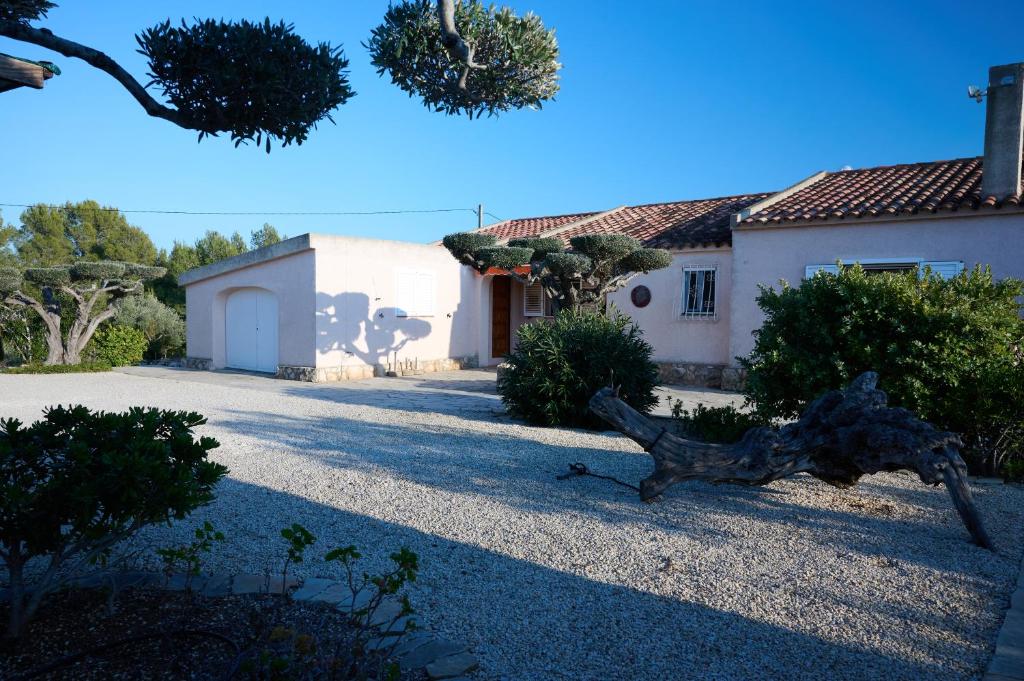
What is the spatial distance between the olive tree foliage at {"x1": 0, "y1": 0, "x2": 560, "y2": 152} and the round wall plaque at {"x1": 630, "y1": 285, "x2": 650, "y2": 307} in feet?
34.9

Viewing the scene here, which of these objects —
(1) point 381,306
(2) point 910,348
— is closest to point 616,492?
(2) point 910,348

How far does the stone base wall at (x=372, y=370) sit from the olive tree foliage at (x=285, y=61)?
1056 cm

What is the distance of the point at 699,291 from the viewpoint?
44.1ft

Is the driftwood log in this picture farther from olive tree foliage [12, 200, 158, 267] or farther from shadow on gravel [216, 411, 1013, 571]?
olive tree foliage [12, 200, 158, 267]

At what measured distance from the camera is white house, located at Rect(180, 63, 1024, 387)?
1077 centimetres

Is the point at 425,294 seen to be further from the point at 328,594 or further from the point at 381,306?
the point at 328,594

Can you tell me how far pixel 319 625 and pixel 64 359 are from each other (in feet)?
54.4

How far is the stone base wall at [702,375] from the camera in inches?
495

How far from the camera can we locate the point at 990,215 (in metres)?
10.4

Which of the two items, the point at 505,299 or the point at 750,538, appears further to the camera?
the point at 505,299

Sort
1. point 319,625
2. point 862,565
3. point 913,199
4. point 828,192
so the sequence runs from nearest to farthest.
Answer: point 319,625, point 862,565, point 913,199, point 828,192

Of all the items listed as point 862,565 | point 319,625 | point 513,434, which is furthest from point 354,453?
point 862,565

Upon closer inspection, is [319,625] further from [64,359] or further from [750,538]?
[64,359]

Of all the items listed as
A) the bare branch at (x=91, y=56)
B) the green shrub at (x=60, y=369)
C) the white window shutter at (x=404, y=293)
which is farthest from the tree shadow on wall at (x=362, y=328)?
the bare branch at (x=91, y=56)
